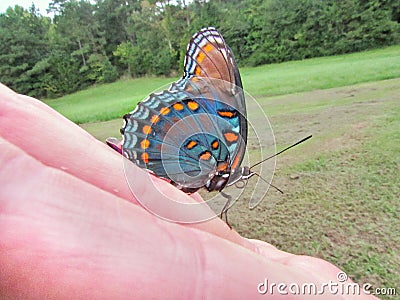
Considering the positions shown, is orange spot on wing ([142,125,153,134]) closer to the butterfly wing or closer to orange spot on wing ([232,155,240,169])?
the butterfly wing

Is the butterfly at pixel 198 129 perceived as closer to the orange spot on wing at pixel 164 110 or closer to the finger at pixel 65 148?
the orange spot on wing at pixel 164 110

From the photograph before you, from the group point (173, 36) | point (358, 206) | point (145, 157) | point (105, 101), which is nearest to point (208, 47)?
point (145, 157)

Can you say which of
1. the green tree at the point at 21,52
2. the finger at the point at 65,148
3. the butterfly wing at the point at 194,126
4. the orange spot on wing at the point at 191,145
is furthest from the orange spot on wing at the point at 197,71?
the green tree at the point at 21,52

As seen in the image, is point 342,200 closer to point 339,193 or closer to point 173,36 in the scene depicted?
point 339,193

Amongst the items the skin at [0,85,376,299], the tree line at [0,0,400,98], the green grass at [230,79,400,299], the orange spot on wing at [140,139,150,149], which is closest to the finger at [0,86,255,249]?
the skin at [0,85,376,299]

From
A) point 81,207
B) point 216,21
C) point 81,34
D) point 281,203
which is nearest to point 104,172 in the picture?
point 81,207

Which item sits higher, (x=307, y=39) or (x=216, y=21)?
(x=216, y=21)

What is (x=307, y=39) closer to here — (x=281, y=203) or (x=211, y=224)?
(x=281, y=203)
